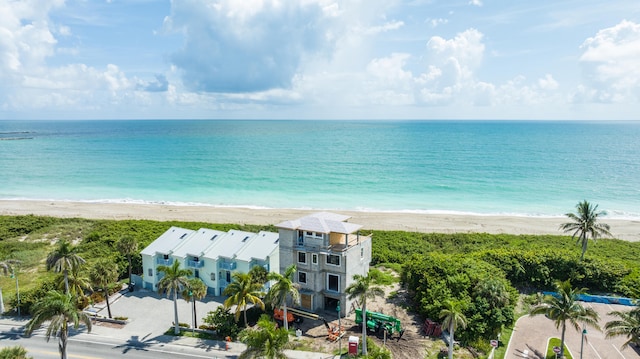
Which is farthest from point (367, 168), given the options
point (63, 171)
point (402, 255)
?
point (63, 171)

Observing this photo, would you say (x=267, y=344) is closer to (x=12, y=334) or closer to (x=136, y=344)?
(x=136, y=344)

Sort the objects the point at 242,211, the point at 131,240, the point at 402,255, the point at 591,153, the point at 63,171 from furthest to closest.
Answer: the point at 591,153 < the point at 63,171 < the point at 242,211 < the point at 402,255 < the point at 131,240

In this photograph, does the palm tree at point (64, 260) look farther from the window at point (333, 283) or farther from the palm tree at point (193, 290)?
the window at point (333, 283)

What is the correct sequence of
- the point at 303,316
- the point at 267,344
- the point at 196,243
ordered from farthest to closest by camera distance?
1. the point at 196,243
2. the point at 303,316
3. the point at 267,344

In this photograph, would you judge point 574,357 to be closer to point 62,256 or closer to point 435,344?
point 435,344

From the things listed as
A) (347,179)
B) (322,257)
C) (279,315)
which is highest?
(347,179)

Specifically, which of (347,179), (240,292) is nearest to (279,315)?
(240,292)
